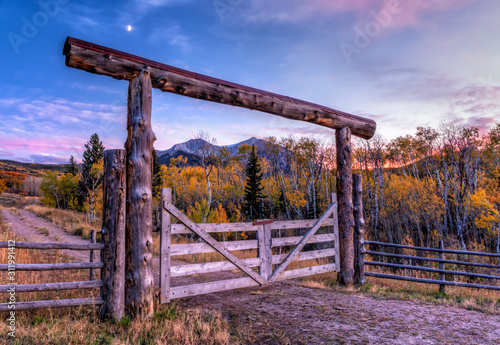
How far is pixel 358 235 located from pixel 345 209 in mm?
863

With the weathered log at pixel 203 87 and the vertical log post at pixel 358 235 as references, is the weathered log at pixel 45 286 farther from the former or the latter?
the vertical log post at pixel 358 235

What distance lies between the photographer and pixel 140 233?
5.01 meters

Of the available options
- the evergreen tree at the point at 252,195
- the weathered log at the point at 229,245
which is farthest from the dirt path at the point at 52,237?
the evergreen tree at the point at 252,195

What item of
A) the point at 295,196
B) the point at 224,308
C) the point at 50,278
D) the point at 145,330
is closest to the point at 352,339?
the point at 224,308

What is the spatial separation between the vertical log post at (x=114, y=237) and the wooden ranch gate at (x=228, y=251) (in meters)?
0.73

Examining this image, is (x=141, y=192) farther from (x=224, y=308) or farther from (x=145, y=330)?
(x=224, y=308)

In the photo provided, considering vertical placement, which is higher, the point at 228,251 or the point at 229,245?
the point at 229,245

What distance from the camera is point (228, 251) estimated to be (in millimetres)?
6238

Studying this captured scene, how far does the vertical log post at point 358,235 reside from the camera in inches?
320

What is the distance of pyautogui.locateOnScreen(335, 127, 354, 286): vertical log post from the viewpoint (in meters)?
8.00

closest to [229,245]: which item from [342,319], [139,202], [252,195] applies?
[139,202]

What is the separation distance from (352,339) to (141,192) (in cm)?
405

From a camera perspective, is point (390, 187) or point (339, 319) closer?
point (339, 319)

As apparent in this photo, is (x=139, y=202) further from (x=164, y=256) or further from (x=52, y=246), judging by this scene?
(x=52, y=246)
